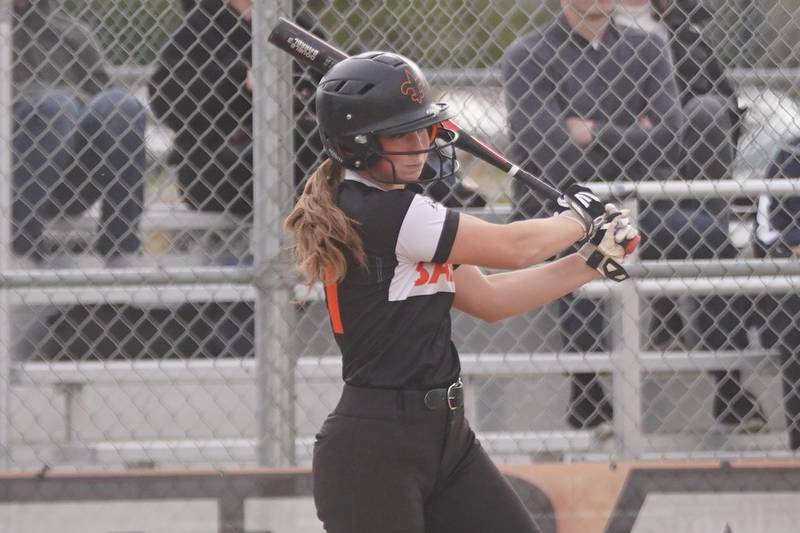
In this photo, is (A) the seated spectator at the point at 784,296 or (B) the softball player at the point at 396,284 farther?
(A) the seated spectator at the point at 784,296

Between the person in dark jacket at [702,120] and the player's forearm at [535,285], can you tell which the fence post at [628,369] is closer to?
the person in dark jacket at [702,120]

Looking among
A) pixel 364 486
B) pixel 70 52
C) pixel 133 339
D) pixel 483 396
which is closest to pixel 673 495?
pixel 483 396

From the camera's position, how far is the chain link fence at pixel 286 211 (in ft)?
13.4

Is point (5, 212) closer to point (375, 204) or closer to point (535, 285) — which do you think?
point (375, 204)

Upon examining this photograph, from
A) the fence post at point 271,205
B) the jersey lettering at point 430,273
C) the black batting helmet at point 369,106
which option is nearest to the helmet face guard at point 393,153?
the black batting helmet at point 369,106

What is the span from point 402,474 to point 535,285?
2.28ft

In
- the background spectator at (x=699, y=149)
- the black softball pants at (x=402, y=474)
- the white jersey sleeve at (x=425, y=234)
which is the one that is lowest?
the black softball pants at (x=402, y=474)

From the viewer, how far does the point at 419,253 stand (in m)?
2.90

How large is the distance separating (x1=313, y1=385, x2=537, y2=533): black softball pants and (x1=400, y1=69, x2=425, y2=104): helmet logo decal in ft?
2.51

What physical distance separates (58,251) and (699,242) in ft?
7.99

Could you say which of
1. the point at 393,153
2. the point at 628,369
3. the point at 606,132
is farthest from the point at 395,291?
the point at 606,132

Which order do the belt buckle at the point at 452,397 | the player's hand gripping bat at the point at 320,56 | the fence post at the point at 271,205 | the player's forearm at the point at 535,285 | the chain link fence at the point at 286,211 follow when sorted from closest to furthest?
the belt buckle at the point at 452,397 < the player's forearm at the point at 535,285 < the player's hand gripping bat at the point at 320,56 < the fence post at the point at 271,205 < the chain link fence at the point at 286,211

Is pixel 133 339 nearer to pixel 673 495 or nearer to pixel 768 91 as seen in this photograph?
pixel 673 495

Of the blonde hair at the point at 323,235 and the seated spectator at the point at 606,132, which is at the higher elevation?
the seated spectator at the point at 606,132
